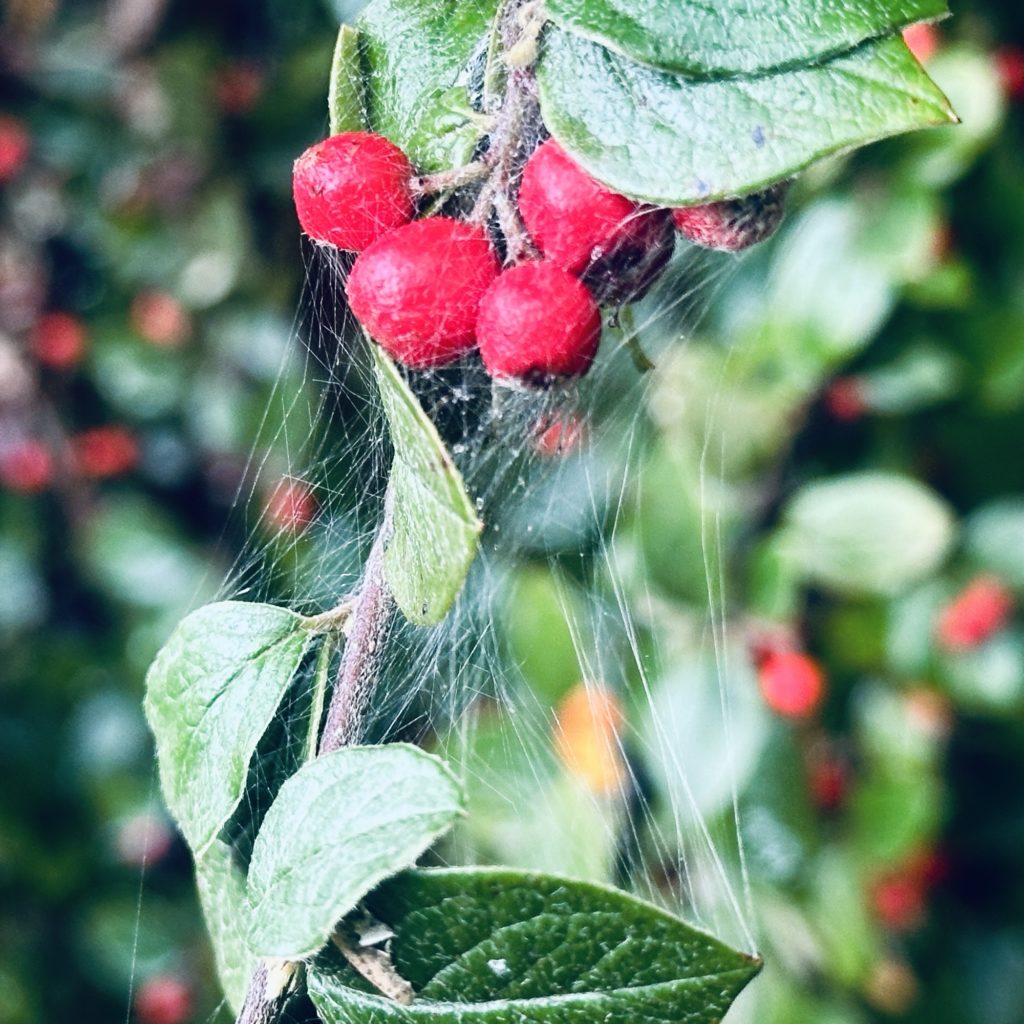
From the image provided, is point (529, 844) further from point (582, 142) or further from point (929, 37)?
point (929, 37)

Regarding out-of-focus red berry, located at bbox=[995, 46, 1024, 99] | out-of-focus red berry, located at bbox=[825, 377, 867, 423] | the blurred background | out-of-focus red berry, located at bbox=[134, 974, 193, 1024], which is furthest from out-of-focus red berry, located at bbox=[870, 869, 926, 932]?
out-of-focus red berry, located at bbox=[995, 46, 1024, 99]

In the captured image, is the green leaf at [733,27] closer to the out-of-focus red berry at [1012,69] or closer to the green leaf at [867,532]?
the green leaf at [867,532]

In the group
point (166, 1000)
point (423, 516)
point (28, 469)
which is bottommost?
point (166, 1000)

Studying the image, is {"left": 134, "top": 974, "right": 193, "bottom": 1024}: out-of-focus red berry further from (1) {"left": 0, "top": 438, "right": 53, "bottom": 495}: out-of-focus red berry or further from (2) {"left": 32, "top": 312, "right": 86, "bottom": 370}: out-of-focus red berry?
(2) {"left": 32, "top": 312, "right": 86, "bottom": 370}: out-of-focus red berry

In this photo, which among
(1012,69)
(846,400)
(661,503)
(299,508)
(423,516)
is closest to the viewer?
(423,516)

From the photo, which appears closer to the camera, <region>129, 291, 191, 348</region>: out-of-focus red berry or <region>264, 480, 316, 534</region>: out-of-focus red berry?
<region>264, 480, 316, 534</region>: out-of-focus red berry

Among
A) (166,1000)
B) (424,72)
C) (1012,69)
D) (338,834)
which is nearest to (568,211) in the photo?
(424,72)

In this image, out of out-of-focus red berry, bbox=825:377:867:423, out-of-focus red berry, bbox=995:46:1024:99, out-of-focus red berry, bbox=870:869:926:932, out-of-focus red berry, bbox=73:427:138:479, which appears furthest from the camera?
out-of-focus red berry, bbox=73:427:138:479

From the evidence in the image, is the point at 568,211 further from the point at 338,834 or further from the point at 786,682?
the point at 786,682
